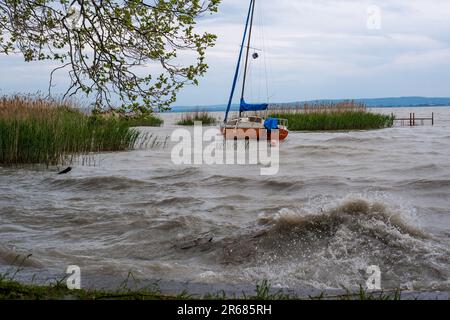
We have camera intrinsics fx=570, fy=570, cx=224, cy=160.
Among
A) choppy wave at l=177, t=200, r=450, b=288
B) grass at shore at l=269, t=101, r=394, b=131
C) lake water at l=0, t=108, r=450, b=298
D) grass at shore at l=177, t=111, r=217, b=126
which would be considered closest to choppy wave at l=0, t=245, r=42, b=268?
lake water at l=0, t=108, r=450, b=298

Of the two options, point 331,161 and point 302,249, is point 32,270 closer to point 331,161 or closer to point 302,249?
point 302,249

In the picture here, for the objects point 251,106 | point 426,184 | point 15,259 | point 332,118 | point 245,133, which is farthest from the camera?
point 332,118

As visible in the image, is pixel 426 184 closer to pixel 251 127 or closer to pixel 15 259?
pixel 15 259

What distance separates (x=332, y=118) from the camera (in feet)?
151

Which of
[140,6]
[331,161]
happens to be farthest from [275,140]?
[140,6]

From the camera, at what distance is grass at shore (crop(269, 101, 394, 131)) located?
46.2 m

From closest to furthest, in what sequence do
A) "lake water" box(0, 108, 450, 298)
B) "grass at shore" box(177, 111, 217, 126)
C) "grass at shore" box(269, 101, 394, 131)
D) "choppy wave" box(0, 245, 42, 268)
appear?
"choppy wave" box(0, 245, 42, 268) < "lake water" box(0, 108, 450, 298) < "grass at shore" box(269, 101, 394, 131) < "grass at shore" box(177, 111, 217, 126)

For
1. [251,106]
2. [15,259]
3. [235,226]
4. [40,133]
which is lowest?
[235,226]

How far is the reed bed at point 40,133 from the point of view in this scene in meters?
18.3

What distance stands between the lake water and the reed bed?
1024 millimetres

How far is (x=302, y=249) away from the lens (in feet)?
26.7

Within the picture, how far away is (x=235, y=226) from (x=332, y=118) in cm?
3738

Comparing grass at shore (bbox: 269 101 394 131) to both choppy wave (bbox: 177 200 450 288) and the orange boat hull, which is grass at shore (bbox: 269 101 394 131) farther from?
choppy wave (bbox: 177 200 450 288)

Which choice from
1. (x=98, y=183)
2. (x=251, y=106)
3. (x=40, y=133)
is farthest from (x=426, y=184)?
(x=251, y=106)
